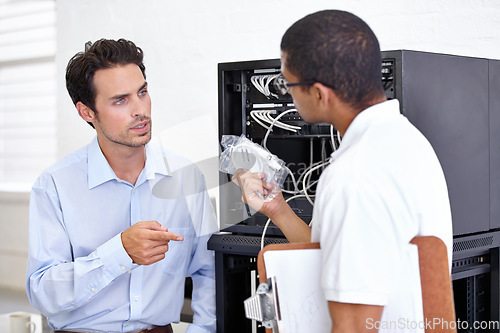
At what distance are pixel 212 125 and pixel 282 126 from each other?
912mm

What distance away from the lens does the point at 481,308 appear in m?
1.33

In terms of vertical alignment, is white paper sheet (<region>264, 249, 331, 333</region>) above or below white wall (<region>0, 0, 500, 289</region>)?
below

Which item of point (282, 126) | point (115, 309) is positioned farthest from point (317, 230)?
point (115, 309)

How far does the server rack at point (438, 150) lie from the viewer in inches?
45.8

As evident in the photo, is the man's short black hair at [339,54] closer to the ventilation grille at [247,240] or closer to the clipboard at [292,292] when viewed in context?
the clipboard at [292,292]

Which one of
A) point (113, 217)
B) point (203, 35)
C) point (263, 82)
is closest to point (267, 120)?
point (263, 82)

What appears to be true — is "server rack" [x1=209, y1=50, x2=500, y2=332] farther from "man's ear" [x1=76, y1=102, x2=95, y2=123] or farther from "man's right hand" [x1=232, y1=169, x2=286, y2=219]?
"man's ear" [x1=76, y1=102, x2=95, y2=123]

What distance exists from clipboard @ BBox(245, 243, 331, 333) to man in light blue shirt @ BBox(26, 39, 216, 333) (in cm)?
47

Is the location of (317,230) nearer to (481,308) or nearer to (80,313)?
(481,308)

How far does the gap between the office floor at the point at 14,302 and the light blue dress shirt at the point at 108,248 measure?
1.44m

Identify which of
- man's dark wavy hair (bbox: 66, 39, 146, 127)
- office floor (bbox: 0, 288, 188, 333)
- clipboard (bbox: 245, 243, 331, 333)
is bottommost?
office floor (bbox: 0, 288, 188, 333)

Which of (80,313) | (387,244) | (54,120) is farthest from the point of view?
(54,120)

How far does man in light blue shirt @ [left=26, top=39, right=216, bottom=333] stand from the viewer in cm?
136

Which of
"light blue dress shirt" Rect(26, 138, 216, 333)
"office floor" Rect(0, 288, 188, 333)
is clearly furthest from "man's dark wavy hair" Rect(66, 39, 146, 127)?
"office floor" Rect(0, 288, 188, 333)
